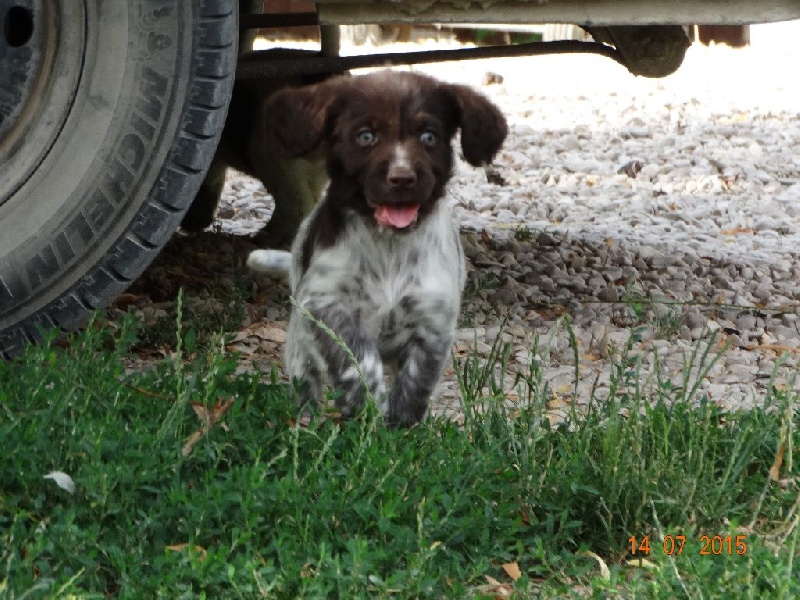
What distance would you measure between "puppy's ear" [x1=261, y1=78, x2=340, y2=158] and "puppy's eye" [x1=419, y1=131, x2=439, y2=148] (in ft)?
1.07

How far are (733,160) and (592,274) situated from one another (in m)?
3.95

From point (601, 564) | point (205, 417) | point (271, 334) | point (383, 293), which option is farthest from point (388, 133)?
point (601, 564)

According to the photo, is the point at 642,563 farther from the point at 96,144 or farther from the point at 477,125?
the point at 96,144

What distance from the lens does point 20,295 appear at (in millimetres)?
4344

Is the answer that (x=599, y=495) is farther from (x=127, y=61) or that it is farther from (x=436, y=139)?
(x=127, y=61)

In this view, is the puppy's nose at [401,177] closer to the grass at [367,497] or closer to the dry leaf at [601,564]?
the grass at [367,497]

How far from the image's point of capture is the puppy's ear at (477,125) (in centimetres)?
455

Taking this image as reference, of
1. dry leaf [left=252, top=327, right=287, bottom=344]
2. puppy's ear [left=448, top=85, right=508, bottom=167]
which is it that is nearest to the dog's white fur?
puppy's ear [left=448, top=85, right=508, bottom=167]

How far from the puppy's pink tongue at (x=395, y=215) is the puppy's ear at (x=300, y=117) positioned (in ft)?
1.10

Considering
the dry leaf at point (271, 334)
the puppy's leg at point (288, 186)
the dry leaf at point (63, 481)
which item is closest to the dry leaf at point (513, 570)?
the dry leaf at point (63, 481)

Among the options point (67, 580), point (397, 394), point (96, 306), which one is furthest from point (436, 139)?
point (67, 580)
